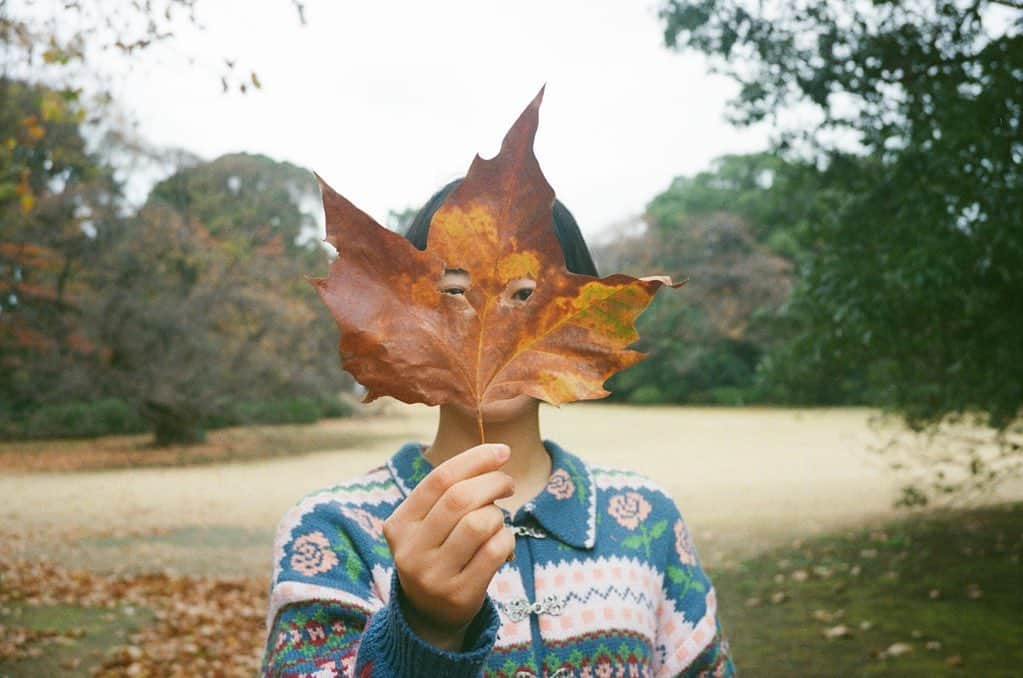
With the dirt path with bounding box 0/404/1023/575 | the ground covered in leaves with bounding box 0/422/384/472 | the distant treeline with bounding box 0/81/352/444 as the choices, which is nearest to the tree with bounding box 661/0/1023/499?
the dirt path with bounding box 0/404/1023/575

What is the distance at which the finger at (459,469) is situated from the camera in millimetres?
825

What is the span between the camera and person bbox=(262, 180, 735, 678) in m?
0.85

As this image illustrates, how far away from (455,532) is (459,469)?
6 cm

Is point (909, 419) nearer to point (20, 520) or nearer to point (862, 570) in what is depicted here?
point (862, 570)

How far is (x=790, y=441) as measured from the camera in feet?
53.7

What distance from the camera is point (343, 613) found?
1.18 meters

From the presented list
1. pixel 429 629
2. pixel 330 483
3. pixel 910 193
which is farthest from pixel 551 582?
pixel 330 483

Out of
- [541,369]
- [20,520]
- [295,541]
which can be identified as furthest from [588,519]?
[20,520]

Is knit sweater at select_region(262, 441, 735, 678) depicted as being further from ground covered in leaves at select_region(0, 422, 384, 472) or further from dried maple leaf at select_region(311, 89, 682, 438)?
ground covered in leaves at select_region(0, 422, 384, 472)

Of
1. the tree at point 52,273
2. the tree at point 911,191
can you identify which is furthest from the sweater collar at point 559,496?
the tree at point 52,273

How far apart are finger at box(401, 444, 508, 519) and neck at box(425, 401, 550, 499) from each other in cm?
45

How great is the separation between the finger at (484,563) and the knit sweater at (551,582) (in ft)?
1.03

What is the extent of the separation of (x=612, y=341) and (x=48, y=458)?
15.2m

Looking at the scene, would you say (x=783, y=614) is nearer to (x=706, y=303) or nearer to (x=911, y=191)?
(x=911, y=191)
